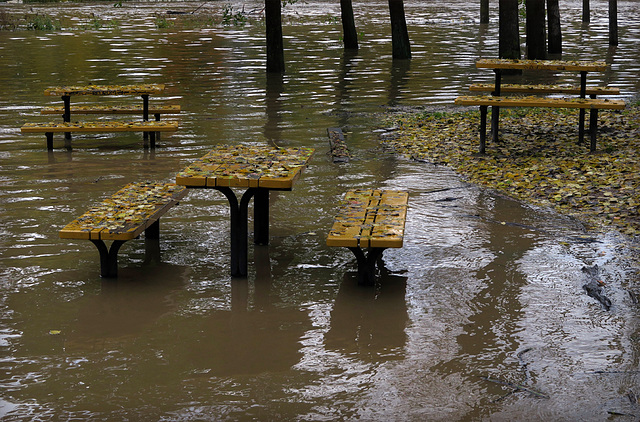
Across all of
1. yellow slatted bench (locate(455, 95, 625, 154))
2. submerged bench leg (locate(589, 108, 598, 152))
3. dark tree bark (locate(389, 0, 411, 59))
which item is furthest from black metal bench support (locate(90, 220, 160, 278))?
dark tree bark (locate(389, 0, 411, 59))

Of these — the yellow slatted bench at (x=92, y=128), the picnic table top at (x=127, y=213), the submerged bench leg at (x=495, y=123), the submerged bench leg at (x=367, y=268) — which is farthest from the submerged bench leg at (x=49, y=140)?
the submerged bench leg at (x=367, y=268)

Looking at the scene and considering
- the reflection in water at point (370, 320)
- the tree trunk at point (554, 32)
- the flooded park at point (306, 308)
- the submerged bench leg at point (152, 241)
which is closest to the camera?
the flooded park at point (306, 308)

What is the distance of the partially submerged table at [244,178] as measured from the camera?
18.7ft

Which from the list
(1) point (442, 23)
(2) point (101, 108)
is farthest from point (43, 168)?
(1) point (442, 23)

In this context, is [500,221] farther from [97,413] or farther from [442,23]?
[442,23]

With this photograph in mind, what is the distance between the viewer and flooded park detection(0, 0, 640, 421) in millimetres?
4203

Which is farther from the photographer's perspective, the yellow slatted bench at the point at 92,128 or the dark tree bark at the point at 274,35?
the dark tree bark at the point at 274,35

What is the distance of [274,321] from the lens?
520 cm

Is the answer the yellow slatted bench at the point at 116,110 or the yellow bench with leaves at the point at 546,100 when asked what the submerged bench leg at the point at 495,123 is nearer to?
the yellow bench with leaves at the point at 546,100

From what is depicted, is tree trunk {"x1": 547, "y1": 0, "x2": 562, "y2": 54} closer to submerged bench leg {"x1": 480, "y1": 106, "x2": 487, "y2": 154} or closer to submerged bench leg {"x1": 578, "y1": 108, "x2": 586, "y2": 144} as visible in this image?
submerged bench leg {"x1": 578, "y1": 108, "x2": 586, "y2": 144}

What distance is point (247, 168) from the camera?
6.08m

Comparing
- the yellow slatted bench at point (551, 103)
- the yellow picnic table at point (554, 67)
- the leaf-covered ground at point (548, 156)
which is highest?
the yellow picnic table at point (554, 67)

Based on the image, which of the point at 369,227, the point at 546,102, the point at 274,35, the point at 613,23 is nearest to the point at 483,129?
the point at 546,102

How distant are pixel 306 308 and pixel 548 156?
5.18 meters
